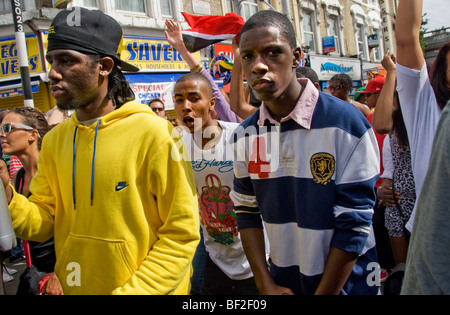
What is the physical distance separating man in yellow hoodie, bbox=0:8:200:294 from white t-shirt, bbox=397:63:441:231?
1.18 m

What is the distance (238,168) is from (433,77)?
1.15 meters

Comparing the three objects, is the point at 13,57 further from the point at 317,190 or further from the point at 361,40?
the point at 361,40

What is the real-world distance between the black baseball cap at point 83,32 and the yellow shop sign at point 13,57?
27.5 ft

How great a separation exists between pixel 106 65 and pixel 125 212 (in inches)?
29.9

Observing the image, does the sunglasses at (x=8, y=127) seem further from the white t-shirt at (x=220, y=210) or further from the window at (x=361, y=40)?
the window at (x=361, y=40)

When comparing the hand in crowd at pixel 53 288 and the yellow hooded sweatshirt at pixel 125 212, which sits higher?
the yellow hooded sweatshirt at pixel 125 212

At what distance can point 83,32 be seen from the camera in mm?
1679

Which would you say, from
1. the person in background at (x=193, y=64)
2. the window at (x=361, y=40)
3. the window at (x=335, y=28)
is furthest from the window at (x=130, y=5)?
the window at (x=361, y=40)

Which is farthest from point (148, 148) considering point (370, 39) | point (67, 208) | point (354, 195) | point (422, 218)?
point (370, 39)

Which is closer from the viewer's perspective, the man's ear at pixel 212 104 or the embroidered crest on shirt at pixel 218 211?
the embroidered crest on shirt at pixel 218 211

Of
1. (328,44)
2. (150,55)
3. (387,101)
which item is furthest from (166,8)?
(387,101)

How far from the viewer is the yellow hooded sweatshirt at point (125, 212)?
1.58 meters

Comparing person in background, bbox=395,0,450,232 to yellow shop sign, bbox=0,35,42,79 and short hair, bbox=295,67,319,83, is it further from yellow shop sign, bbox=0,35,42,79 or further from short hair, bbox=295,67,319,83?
yellow shop sign, bbox=0,35,42,79
